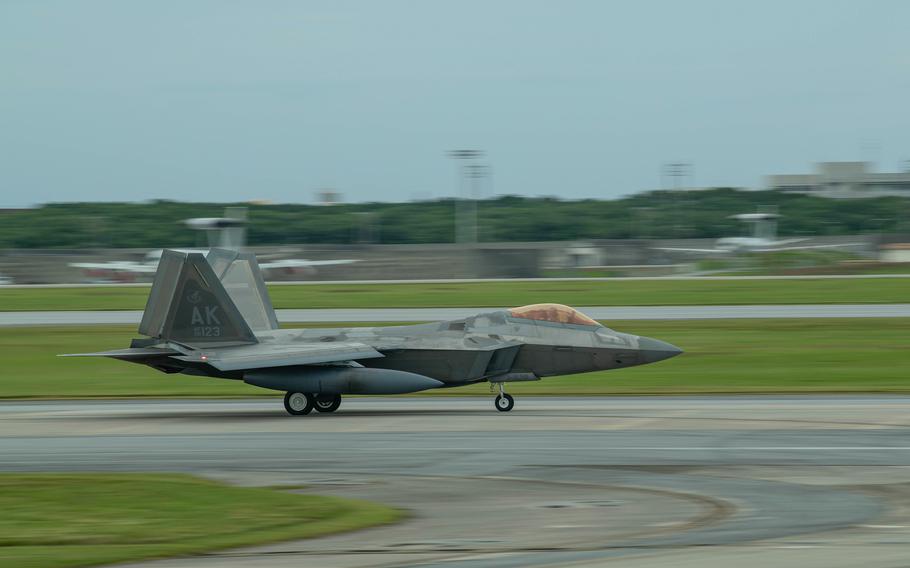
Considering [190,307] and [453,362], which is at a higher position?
[190,307]

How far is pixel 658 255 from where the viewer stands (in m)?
103

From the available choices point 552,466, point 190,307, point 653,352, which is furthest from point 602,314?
point 552,466

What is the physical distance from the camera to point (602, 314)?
5094 cm

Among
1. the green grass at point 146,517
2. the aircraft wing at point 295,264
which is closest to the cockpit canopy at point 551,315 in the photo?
the green grass at point 146,517

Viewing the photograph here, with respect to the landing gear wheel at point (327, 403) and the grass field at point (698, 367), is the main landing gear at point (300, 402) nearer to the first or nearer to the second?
the landing gear wheel at point (327, 403)

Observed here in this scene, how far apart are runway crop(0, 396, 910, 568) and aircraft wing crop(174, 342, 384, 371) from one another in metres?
1.30

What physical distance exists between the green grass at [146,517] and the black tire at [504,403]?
976cm

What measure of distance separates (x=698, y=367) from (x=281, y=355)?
1515cm

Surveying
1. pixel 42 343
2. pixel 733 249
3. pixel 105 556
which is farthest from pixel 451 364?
pixel 733 249

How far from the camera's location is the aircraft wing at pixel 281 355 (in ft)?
81.5

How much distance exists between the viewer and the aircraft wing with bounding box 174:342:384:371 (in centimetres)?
2484

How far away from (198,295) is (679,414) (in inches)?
447

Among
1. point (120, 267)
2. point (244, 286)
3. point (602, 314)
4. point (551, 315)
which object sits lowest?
point (602, 314)

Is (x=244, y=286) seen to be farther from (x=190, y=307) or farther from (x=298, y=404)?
(x=298, y=404)
